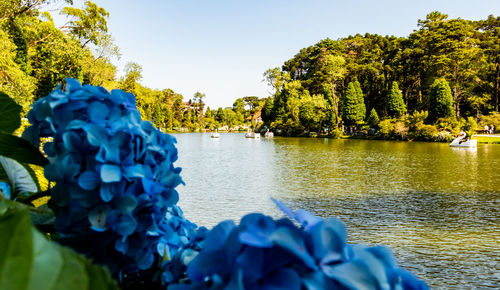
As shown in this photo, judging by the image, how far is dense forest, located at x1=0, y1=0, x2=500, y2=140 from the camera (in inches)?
715

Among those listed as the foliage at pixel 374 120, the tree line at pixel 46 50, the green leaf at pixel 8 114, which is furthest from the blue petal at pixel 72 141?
the foliage at pixel 374 120

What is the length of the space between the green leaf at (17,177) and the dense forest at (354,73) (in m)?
11.7

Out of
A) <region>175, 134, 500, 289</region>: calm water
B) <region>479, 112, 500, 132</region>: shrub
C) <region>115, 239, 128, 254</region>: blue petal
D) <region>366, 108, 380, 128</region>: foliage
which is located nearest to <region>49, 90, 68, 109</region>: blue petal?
<region>115, 239, 128, 254</region>: blue petal

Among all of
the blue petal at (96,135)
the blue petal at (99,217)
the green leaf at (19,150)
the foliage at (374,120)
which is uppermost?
the foliage at (374,120)

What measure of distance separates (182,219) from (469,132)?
90.6 ft

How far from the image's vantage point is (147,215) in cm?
58

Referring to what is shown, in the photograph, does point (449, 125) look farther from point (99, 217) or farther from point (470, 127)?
point (99, 217)

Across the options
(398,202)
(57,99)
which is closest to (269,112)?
(398,202)

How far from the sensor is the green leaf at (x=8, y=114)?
689mm

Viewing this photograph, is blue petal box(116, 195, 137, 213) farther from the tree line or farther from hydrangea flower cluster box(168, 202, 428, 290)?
the tree line

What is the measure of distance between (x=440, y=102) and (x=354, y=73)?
14209 mm

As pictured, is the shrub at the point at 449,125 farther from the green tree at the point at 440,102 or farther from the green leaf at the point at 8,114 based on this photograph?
the green leaf at the point at 8,114

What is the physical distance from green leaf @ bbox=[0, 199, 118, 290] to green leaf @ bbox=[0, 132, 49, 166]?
41 cm

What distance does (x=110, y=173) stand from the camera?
0.52 metres
